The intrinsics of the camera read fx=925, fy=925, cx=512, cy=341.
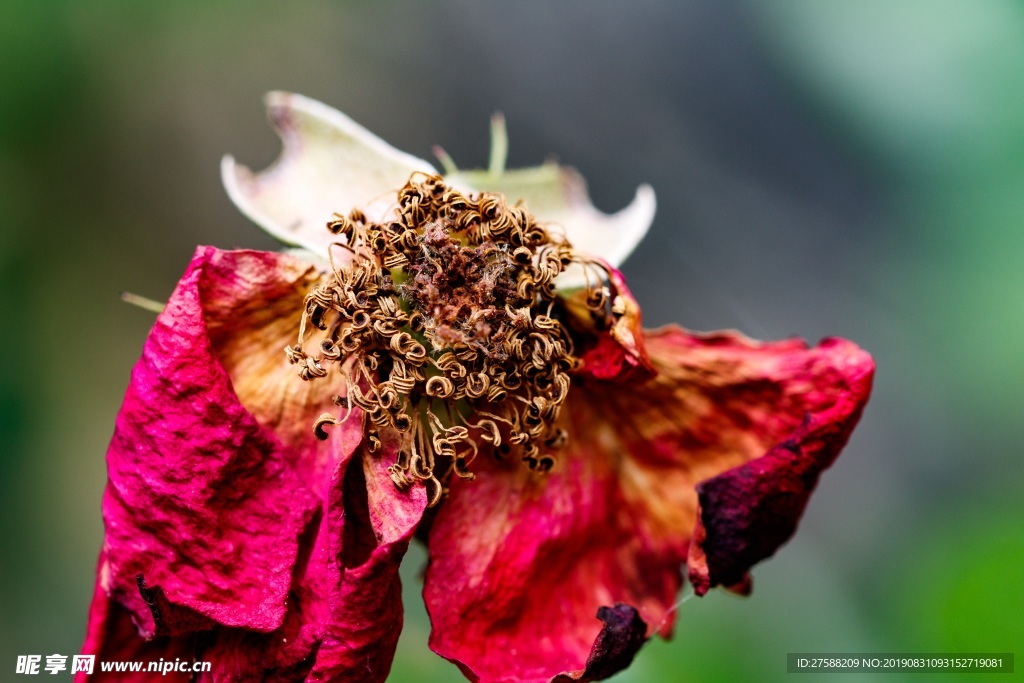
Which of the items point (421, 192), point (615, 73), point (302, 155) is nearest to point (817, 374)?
point (421, 192)

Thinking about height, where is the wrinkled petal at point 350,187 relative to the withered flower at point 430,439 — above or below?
above

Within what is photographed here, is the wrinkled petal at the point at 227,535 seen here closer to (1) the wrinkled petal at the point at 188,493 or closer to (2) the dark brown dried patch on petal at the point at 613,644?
(1) the wrinkled petal at the point at 188,493

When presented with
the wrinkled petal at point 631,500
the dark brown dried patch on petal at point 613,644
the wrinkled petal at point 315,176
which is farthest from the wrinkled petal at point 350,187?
the dark brown dried patch on petal at point 613,644

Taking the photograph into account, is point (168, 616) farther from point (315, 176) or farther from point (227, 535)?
point (315, 176)

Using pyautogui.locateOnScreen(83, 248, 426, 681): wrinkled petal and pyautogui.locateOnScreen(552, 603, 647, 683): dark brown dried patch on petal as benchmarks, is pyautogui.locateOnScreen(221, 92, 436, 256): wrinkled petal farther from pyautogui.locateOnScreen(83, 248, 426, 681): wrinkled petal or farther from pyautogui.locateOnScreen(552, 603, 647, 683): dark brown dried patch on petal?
pyautogui.locateOnScreen(552, 603, 647, 683): dark brown dried patch on petal

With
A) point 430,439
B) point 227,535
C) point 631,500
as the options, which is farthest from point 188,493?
point 631,500

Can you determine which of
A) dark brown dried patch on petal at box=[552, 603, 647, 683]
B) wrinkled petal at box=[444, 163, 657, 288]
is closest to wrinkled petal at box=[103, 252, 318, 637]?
dark brown dried patch on petal at box=[552, 603, 647, 683]

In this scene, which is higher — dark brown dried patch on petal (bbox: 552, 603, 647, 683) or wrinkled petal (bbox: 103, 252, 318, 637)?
wrinkled petal (bbox: 103, 252, 318, 637)

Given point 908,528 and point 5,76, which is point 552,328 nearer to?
point 908,528
